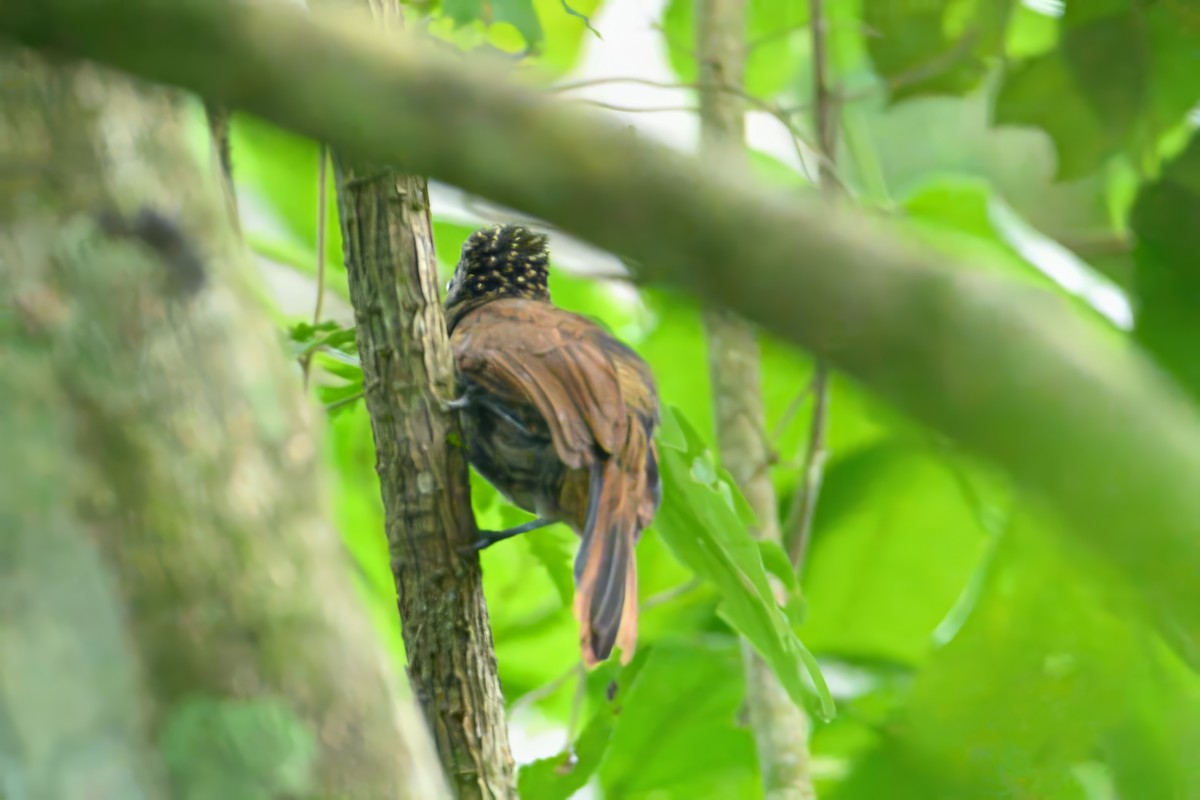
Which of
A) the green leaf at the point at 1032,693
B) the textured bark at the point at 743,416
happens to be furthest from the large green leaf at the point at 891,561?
the green leaf at the point at 1032,693

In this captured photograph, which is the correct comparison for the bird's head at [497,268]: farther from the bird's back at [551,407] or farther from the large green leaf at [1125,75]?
the large green leaf at [1125,75]

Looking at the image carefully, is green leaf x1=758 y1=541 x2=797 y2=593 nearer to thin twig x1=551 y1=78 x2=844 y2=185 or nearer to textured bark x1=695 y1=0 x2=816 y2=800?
textured bark x1=695 y1=0 x2=816 y2=800

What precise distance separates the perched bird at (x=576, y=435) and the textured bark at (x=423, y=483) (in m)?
0.07

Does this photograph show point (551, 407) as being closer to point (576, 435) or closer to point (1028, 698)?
point (576, 435)

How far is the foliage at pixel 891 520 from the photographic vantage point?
2.31 feet

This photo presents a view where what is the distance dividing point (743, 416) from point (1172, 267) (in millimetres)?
1059

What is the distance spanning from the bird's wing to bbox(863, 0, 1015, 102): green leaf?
77 centimetres

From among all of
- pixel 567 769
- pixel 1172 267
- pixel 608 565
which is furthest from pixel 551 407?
pixel 1172 267

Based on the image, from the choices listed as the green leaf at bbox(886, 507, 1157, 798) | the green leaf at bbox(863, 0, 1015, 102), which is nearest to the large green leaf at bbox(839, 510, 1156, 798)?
the green leaf at bbox(886, 507, 1157, 798)

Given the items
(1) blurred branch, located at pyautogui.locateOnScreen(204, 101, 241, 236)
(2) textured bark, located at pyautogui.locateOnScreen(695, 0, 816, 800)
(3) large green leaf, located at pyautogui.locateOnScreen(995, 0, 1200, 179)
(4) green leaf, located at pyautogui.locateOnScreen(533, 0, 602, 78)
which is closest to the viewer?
(1) blurred branch, located at pyautogui.locateOnScreen(204, 101, 241, 236)

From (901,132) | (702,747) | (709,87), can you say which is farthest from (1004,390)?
(901,132)

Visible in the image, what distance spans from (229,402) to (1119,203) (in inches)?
87.0

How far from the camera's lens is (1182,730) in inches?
29.6

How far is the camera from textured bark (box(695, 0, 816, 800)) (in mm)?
1799
